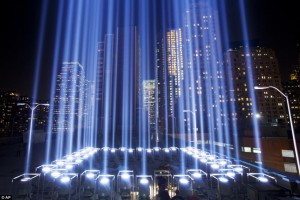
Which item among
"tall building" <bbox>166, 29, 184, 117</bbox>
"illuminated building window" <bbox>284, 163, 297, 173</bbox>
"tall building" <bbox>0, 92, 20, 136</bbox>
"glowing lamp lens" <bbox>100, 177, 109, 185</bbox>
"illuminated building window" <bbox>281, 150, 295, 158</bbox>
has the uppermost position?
"tall building" <bbox>166, 29, 184, 117</bbox>

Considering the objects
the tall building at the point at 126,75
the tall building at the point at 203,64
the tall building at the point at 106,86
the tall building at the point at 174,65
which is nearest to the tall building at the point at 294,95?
the tall building at the point at 203,64

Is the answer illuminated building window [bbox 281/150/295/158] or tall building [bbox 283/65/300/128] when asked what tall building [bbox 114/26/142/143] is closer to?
illuminated building window [bbox 281/150/295/158]

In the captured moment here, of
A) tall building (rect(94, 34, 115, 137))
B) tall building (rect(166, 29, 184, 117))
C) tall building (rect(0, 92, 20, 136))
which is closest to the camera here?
tall building (rect(94, 34, 115, 137))

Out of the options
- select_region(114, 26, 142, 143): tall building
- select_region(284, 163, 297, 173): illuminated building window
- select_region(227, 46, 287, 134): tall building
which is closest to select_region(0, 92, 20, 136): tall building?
select_region(114, 26, 142, 143): tall building

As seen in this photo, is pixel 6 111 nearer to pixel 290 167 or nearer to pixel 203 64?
pixel 203 64

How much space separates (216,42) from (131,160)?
144159mm

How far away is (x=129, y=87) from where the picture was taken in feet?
313

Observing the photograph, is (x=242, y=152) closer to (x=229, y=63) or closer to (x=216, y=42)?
(x=229, y=63)

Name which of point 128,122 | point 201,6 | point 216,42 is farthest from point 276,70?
point 128,122

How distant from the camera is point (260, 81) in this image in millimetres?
127438

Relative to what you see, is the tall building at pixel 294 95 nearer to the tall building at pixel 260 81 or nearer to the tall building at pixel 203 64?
the tall building at pixel 260 81

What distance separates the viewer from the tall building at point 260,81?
12531cm

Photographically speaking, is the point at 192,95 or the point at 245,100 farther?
the point at 192,95

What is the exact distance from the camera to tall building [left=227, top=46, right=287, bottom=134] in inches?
4934
